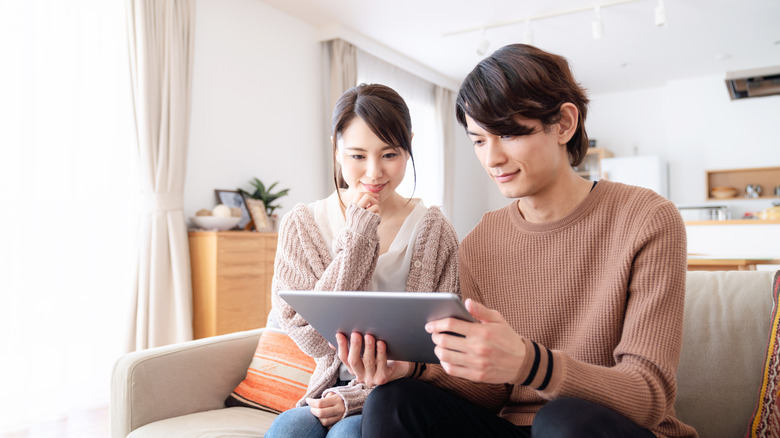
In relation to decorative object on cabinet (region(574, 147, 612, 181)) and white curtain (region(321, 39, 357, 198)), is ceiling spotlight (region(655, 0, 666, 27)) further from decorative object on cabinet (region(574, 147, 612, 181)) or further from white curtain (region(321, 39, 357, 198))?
decorative object on cabinet (region(574, 147, 612, 181))

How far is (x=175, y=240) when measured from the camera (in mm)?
3287

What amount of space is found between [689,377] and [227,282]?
105 inches

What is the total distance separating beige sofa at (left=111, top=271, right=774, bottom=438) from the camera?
1.28 m

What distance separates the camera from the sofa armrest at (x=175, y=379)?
1484mm

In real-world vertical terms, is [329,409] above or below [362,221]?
below

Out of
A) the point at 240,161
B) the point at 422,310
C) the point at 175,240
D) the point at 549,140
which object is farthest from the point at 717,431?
the point at 240,161

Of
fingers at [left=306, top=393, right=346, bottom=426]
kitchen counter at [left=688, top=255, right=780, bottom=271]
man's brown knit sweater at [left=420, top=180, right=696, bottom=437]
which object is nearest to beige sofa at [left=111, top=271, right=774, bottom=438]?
fingers at [left=306, top=393, right=346, bottom=426]

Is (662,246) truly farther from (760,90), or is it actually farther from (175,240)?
(760,90)

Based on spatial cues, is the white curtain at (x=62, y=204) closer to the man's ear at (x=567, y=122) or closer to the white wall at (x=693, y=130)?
the man's ear at (x=567, y=122)

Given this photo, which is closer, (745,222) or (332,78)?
(745,222)

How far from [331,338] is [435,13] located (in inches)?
161

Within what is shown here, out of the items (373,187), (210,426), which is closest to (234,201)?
(210,426)

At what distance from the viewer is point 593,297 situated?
1.06m

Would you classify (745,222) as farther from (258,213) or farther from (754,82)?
(258,213)
